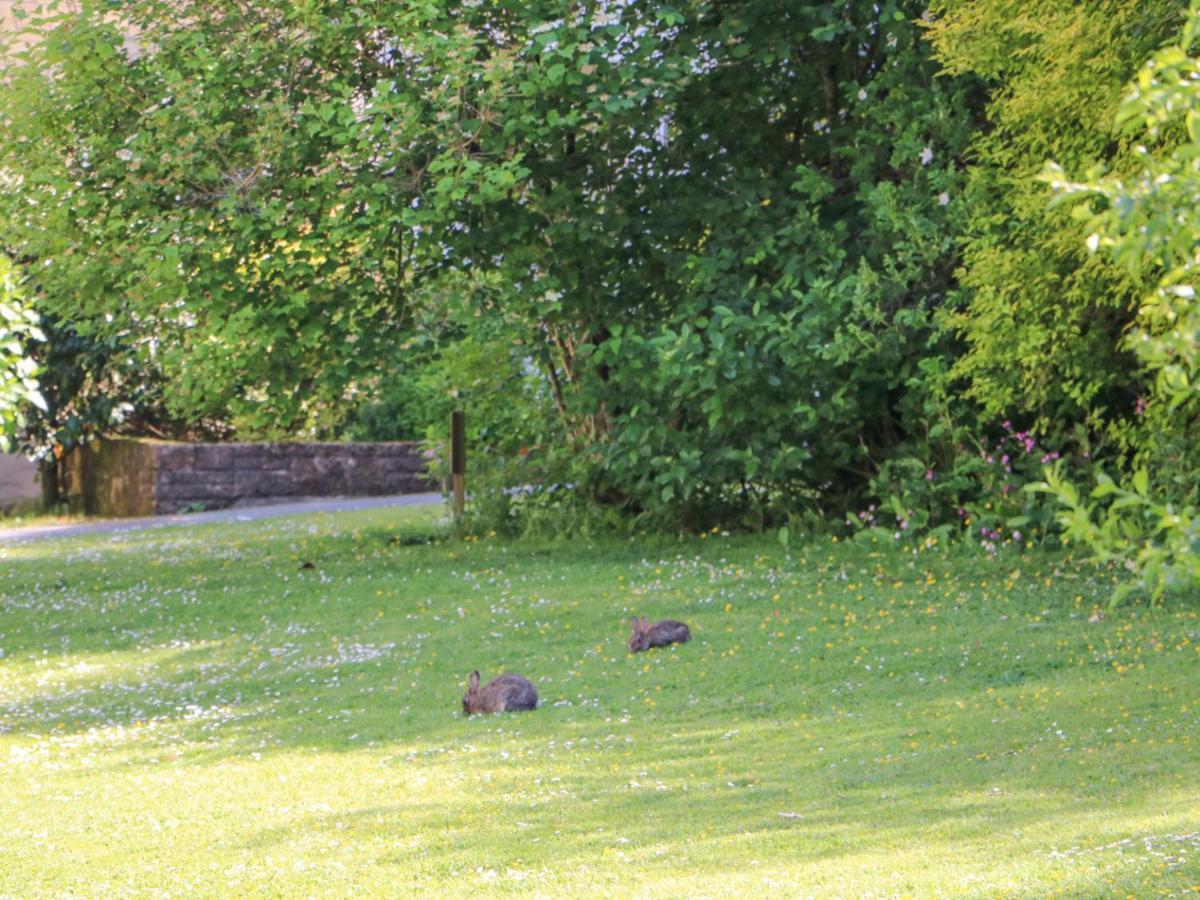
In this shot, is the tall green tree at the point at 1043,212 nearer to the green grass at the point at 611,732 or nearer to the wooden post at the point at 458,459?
the green grass at the point at 611,732

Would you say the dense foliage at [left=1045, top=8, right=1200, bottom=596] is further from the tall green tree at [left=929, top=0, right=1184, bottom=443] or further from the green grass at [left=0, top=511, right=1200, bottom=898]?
the tall green tree at [left=929, top=0, right=1184, bottom=443]

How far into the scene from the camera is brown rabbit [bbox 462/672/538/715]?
850 centimetres

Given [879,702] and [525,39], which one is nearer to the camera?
[879,702]

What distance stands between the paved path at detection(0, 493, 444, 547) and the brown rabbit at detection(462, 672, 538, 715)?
11.0 meters

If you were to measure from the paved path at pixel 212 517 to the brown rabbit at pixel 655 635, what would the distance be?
10.0 metres

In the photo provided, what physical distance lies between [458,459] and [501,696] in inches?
327

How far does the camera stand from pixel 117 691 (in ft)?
32.4

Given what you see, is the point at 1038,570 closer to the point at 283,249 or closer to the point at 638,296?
the point at 638,296

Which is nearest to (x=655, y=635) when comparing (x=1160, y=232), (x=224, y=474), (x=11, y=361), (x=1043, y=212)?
(x=1043, y=212)

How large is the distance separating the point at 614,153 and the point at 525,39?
1.33 metres

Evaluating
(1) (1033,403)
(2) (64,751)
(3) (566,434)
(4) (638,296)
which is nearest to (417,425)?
(3) (566,434)

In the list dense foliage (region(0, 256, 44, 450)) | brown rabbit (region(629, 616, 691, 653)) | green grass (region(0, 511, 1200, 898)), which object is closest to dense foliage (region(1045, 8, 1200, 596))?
green grass (region(0, 511, 1200, 898))

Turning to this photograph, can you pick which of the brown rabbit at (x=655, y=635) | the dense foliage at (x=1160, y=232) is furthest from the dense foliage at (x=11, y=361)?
the brown rabbit at (x=655, y=635)

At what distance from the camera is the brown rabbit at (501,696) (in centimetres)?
850
